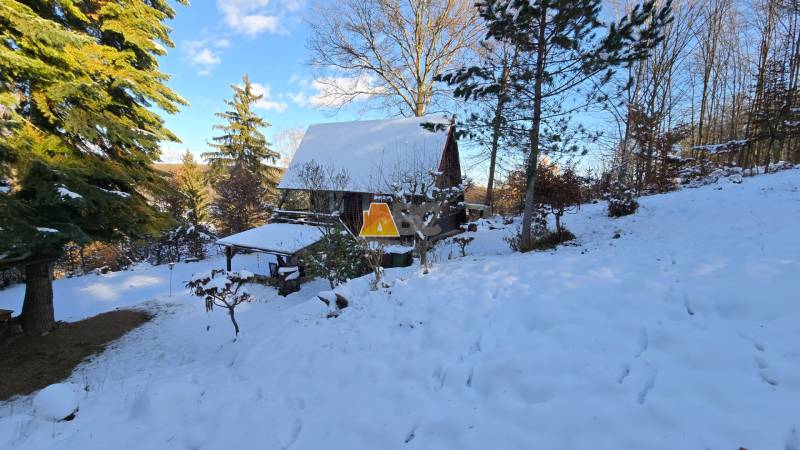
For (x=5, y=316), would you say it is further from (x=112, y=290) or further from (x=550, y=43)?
(x=550, y=43)

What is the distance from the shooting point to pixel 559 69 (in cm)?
737

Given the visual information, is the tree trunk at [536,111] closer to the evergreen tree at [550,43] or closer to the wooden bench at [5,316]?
the evergreen tree at [550,43]

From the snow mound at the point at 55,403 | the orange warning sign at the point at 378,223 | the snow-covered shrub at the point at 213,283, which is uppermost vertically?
the orange warning sign at the point at 378,223

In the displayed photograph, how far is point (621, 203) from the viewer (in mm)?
10336

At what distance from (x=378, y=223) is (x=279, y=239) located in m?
5.42

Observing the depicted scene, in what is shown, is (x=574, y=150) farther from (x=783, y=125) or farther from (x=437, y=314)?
(x=783, y=125)

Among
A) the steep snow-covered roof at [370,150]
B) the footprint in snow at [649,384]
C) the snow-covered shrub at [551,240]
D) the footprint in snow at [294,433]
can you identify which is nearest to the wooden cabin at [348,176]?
the steep snow-covered roof at [370,150]

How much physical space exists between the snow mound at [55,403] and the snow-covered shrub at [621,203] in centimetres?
1278

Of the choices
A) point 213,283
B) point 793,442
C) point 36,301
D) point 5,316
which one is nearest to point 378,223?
point 213,283

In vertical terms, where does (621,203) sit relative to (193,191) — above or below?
below

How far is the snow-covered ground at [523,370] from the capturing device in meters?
2.51

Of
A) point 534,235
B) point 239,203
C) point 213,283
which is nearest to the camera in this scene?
point 213,283

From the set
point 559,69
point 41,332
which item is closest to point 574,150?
point 559,69

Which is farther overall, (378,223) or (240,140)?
(240,140)
